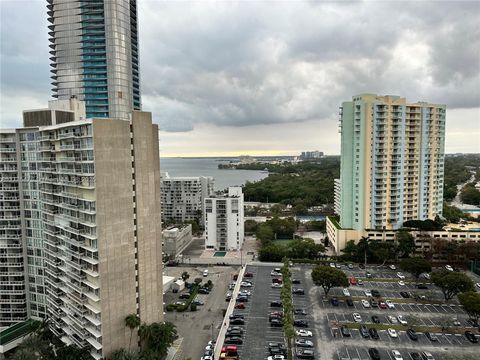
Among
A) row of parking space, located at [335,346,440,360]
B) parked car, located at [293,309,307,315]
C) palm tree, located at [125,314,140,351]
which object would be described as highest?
palm tree, located at [125,314,140,351]

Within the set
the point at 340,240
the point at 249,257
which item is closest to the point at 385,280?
the point at 340,240

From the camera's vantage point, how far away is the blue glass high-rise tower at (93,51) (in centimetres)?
6056

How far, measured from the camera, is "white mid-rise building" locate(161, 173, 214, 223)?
299 ft

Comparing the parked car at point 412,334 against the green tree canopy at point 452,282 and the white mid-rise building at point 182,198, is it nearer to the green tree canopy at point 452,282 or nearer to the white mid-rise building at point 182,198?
the green tree canopy at point 452,282

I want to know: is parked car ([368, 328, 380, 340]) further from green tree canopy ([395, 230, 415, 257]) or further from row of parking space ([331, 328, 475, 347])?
green tree canopy ([395, 230, 415, 257])

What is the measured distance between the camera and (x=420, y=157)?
61500mm

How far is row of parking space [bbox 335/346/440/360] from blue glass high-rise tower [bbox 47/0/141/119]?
1981 inches

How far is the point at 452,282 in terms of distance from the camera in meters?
38.6

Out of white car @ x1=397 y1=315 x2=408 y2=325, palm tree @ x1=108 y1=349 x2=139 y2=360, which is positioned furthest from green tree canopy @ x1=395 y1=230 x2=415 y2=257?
palm tree @ x1=108 y1=349 x2=139 y2=360

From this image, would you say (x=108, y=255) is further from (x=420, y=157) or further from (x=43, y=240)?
(x=420, y=157)

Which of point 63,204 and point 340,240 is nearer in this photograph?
point 63,204

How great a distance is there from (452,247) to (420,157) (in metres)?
16.4

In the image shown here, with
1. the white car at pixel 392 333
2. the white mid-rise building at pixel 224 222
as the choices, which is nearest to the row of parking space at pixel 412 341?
the white car at pixel 392 333

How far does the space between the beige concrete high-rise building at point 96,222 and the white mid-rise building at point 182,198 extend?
5739 cm
